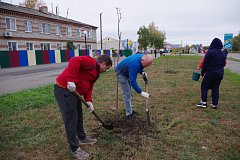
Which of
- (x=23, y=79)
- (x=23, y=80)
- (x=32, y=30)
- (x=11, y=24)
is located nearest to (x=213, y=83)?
(x=23, y=80)

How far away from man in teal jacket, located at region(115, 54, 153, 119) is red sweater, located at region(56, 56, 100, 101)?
1.11 metres

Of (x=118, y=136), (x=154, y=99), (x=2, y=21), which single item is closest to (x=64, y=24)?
(x=2, y=21)

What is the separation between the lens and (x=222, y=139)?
12.5 feet

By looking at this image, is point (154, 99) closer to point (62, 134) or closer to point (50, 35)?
point (62, 134)

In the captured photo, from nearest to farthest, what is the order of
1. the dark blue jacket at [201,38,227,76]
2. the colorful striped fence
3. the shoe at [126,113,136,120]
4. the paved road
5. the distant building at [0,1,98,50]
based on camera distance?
the shoe at [126,113,136,120]
the dark blue jacket at [201,38,227,76]
the paved road
the colorful striped fence
the distant building at [0,1,98,50]

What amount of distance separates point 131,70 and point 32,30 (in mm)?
28524

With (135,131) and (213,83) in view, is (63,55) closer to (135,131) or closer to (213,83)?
(213,83)

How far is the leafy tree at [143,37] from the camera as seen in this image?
218 ft

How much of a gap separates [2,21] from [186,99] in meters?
25.1

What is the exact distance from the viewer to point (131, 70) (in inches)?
161

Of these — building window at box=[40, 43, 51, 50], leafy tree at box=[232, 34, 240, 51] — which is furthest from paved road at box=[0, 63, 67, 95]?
leafy tree at box=[232, 34, 240, 51]

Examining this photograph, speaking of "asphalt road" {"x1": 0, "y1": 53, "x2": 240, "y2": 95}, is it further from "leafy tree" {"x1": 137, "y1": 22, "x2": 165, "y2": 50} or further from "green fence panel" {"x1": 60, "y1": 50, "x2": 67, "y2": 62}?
"leafy tree" {"x1": 137, "y1": 22, "x2": 165, "y2": 50}

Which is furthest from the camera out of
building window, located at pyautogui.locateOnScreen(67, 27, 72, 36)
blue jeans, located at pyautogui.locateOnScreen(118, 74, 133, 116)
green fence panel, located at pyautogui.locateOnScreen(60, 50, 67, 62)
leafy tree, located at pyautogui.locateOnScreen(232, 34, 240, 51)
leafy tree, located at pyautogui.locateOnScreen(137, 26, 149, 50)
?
Answer: leafy tree, located at pyautogui.locateOnScreen(137, 26, 149, 50)

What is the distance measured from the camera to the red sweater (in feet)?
9.31
